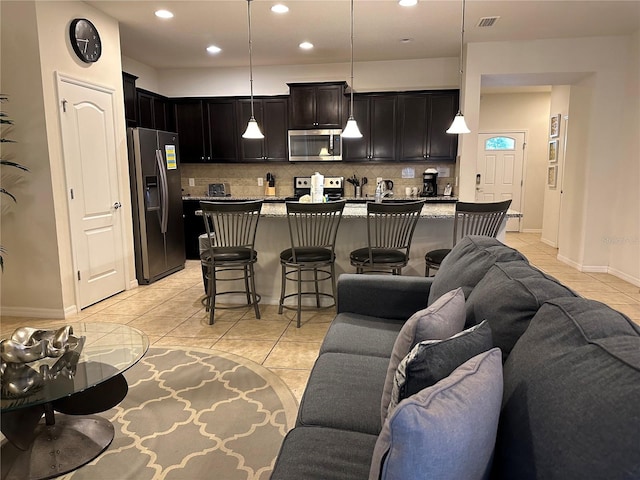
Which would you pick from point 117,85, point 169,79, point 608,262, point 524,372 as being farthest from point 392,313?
point 169,79

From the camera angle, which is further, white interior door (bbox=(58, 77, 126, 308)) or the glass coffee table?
white interior door (bbox=(58, 77, 126, 308))

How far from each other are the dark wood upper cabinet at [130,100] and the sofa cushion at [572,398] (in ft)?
17.7

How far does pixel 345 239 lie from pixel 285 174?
3.07 metres

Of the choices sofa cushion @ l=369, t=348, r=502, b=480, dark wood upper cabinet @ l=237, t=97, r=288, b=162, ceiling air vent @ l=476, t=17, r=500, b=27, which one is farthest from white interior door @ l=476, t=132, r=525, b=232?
sofa cushion @ l=369, t=348, r=502, b=480

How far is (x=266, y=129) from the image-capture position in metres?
6.48

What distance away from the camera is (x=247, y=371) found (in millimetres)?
2830

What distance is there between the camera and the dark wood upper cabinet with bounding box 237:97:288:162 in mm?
6410

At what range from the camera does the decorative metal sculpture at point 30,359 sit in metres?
1.75

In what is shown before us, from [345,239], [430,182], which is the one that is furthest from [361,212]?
[430,182]

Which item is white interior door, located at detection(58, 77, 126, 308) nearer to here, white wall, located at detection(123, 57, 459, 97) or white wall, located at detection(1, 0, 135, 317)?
white wall, located at detection(1, 0, 135, 317)

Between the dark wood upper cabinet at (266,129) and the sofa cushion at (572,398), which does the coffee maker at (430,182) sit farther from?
the sofa cushion at (572,398)

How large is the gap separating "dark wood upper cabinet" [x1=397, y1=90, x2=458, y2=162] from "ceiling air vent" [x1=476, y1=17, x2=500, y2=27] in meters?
1.38

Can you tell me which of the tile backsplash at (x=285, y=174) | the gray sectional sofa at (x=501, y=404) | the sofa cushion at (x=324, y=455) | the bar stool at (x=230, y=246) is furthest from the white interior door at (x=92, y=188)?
the sofa cushion at (x=324, y=455)

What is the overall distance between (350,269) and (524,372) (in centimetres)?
306
